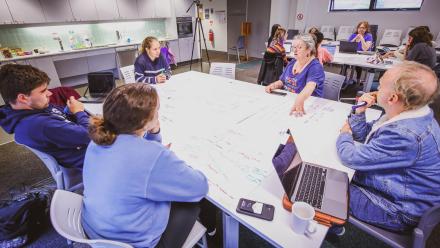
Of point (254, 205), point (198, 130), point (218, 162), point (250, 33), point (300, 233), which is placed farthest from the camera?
point (250, 33)

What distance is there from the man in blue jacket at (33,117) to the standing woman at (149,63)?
1.46 metres

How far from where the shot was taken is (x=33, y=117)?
4.55ft

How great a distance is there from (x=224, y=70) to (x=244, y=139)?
203cm

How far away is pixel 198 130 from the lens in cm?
168

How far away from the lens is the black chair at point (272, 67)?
3.66 metres

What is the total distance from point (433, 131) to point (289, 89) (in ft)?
5.04

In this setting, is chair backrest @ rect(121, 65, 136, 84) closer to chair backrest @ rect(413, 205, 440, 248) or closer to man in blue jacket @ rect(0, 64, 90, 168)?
man in blue jacket @ rect(0, 64, 90, 168)

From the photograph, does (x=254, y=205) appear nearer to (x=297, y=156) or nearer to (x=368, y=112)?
(x=297, y=156)

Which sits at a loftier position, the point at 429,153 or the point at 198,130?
the point at 429,153

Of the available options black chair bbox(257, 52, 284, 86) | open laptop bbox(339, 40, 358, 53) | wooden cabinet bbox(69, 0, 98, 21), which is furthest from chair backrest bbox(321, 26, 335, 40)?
wooden cabinet bbox(69, 0, 98, 21)

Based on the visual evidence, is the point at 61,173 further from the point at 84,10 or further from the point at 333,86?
the point at 84,10

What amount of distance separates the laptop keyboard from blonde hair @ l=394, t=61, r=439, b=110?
0.51 metres

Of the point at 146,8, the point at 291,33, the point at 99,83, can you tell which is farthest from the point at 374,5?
the point at 99,83

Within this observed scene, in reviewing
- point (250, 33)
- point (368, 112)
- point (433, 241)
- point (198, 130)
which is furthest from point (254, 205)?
point (250, 33)
